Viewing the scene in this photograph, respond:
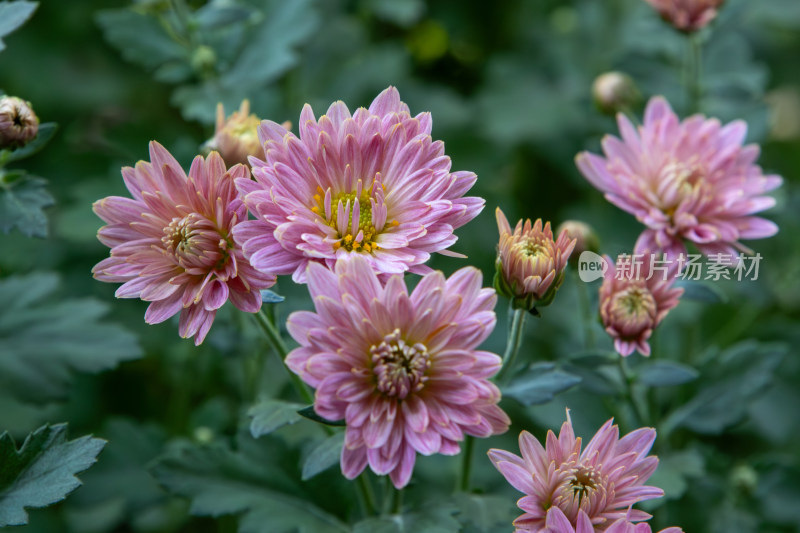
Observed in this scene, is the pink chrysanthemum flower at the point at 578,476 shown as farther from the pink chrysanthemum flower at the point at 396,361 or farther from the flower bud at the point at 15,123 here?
the flower bud at the point at 15,123

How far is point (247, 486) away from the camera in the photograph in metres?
1.35

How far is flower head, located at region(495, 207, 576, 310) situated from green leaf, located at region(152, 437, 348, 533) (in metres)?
0.53

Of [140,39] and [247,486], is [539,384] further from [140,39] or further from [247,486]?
[140,39]

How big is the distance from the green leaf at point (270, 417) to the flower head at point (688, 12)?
3.90ft

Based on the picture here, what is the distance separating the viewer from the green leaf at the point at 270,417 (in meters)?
1.09

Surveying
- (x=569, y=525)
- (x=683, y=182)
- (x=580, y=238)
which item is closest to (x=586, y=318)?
(x=580, y=238)

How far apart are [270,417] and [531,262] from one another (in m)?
0.43

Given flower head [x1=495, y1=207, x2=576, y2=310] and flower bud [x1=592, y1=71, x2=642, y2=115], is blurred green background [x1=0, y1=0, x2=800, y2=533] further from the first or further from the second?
flower head [x1=495, y1=207, x2=576, y2=310]

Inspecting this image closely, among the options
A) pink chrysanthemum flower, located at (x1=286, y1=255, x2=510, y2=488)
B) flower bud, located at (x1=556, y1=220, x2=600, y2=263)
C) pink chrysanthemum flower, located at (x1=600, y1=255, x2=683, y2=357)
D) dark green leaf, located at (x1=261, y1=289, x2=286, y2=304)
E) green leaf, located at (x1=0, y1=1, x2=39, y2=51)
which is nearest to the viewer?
pink chrysanthemum flower, located at (x1=286, y1=255, x2=510, y2=488)

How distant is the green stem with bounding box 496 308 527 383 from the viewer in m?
1.18

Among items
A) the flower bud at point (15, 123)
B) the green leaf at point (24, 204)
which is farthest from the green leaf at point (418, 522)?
the flower bud at point (15, 123)

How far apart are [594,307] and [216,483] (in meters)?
0.74

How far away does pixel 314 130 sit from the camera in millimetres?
1109

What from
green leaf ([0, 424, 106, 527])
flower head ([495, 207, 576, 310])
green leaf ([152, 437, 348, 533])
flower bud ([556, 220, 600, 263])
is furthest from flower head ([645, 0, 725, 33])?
green leaf ([0, 424, 106, 527])
